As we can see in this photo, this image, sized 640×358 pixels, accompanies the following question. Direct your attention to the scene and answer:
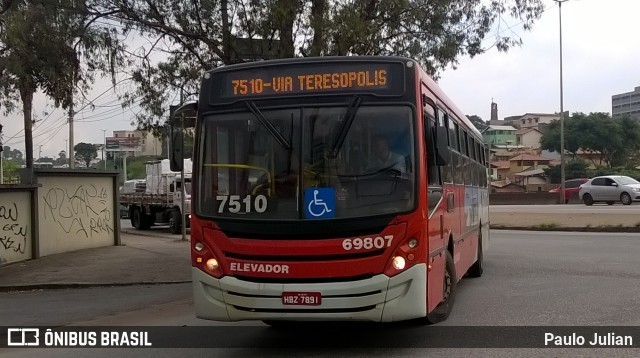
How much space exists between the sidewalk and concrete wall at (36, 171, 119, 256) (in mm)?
415

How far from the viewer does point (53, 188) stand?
17.8 metres

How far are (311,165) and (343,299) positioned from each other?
1.32 metres

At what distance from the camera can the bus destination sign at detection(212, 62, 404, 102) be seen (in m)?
6.68

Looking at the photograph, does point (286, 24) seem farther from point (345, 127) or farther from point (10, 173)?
point (10, 173)

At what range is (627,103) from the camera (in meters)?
139

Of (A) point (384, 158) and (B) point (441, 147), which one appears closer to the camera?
(A) point (384, 158)

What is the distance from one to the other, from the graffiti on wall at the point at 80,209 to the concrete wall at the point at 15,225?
0.91 m

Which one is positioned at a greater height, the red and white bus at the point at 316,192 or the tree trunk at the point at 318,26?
the tree trunk at the point at 318,26

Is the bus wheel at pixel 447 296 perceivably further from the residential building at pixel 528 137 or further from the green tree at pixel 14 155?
the residential building at pixel 528 137

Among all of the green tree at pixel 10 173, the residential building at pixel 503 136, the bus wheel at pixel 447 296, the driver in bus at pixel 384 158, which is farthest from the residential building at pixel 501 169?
the driver in bus at pixel 384 158

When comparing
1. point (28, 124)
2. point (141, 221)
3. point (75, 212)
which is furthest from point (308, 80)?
point (141, 221)

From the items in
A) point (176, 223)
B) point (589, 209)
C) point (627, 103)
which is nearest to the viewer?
Answer: point (176, 223)

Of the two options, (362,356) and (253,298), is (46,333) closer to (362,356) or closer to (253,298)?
(253,298)

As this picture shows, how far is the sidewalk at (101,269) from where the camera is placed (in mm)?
13352
